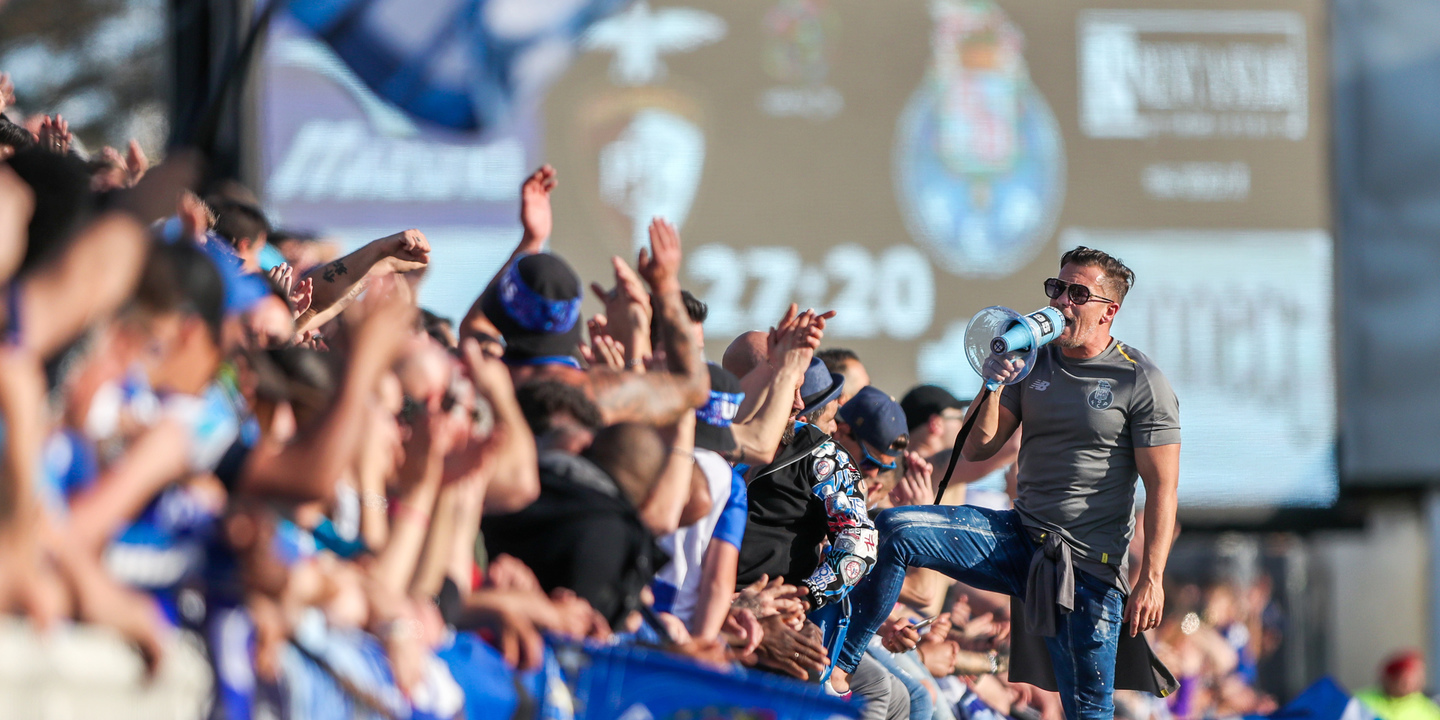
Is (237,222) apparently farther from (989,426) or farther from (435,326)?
(989,426)

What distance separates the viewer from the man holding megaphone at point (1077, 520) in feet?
14.0

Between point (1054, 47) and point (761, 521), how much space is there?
21.0 feet

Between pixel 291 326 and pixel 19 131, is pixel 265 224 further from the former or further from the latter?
pixel 291 326

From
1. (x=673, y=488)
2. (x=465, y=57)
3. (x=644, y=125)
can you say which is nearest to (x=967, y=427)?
(x=673, y=488)

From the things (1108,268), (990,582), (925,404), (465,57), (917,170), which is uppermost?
(465,57)

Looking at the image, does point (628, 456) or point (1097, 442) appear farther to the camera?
point (1097, 442)

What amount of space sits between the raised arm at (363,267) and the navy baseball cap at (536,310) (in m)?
1.00

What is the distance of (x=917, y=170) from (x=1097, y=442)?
565 cm

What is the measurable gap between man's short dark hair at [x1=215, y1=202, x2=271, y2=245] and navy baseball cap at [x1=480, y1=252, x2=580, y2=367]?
91 centimetres

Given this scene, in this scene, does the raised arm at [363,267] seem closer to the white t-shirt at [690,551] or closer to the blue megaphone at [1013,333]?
the white t-shirt at [690,551]

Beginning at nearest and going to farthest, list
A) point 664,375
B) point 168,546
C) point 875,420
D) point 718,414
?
1. point 168,546
2. point 664,375
3. point 718,414
4. point 875,420

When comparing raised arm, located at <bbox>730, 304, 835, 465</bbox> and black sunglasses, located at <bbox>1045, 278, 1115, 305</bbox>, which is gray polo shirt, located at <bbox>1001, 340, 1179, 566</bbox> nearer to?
black sunglasses, located at <bbox>1045, 278, 1115, 305</bbox>

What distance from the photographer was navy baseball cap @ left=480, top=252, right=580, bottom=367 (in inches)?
135

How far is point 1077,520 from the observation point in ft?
14.1
